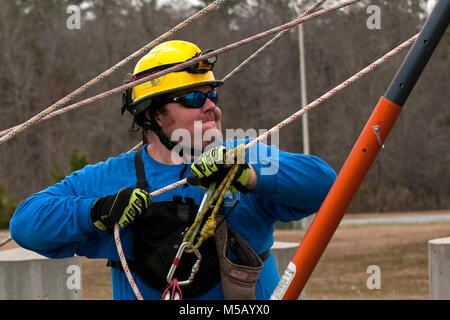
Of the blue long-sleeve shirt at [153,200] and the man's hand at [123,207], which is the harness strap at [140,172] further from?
the man's hand at [123,207]

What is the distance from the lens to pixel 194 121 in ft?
10.9

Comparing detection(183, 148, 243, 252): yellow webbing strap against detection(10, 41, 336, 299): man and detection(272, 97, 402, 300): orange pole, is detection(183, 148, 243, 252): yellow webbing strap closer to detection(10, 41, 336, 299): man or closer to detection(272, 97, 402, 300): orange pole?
detection(10, 41, 336, 299): man

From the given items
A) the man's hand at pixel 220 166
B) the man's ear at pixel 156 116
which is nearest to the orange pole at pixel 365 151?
the man's hand at pixel 220 166

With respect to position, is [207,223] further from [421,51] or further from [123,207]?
[421,51]

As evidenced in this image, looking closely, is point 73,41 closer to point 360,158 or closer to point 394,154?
point 394,154

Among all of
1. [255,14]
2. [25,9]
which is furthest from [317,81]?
[25,9]

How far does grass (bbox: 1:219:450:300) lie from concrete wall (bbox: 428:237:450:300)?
117 inches

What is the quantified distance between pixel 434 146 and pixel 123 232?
1238 inches

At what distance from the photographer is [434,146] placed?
109 feet

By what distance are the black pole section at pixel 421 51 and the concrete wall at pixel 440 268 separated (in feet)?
16.4

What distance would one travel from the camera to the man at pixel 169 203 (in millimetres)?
3094

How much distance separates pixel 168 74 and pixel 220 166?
2.54 feet

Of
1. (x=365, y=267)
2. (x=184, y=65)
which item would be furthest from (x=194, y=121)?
(x=365, y=267)

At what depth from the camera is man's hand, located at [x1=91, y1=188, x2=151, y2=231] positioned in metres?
3.03
